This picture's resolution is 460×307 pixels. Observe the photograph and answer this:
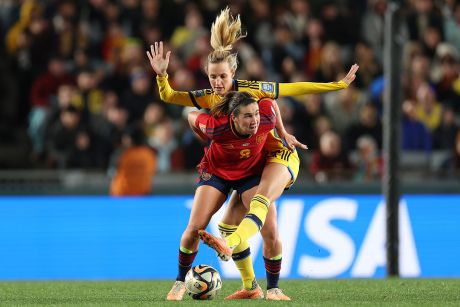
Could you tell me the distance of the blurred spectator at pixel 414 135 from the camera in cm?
1476

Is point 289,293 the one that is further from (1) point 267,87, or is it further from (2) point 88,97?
(2) point 88,97

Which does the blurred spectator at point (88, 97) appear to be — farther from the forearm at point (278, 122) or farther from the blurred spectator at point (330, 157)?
the forearm at point (278, 122)

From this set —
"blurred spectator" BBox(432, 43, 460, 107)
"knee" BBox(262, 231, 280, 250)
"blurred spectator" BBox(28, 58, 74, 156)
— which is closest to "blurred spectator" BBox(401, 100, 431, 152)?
"blurred spectator" BBox(432, 43, 460, 107)

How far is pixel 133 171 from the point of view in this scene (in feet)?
46.0

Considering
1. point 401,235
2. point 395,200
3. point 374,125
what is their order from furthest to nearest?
point 374,125 < point 401,235 < point 395,200

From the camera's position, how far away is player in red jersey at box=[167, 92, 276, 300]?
872cm

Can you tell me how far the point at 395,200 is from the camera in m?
12.5

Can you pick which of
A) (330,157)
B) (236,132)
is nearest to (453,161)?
Answer: (330,157)

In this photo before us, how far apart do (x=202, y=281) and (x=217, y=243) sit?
826 mm

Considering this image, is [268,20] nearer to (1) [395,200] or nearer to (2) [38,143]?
(2) [38,143]

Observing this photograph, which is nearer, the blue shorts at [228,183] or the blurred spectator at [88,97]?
the blue shorts at [228,183]

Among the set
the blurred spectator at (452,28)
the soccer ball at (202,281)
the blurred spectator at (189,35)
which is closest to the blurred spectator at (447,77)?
the blurred spectator at (452,28)

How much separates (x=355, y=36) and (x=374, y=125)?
7.48 ft

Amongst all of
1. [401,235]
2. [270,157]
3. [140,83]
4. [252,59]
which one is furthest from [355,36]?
[270,157]
